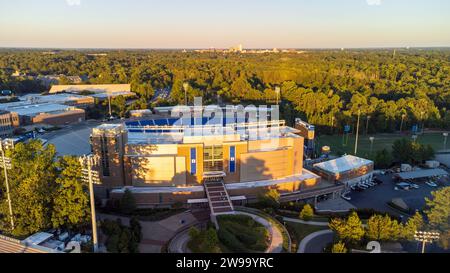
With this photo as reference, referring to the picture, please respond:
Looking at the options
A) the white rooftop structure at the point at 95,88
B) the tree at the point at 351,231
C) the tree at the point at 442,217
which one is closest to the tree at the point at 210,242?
the tree at the point at 351,231

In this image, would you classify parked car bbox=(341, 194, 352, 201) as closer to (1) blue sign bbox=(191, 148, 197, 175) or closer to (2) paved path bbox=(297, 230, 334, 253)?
(2) paved path bbox=(297, 230, 334, 253)

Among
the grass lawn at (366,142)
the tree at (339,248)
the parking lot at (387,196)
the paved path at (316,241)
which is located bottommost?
the parking lot at (387,196)

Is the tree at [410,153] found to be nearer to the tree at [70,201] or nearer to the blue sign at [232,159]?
the blue sign at [232,159]

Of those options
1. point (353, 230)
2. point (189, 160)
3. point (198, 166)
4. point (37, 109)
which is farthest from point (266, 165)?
point (37, 109)

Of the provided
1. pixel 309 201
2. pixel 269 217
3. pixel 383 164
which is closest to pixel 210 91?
pixel 383 164

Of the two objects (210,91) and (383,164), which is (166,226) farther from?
(210,91)

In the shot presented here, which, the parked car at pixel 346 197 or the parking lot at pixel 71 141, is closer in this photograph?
the parked car at pixel 346 197
